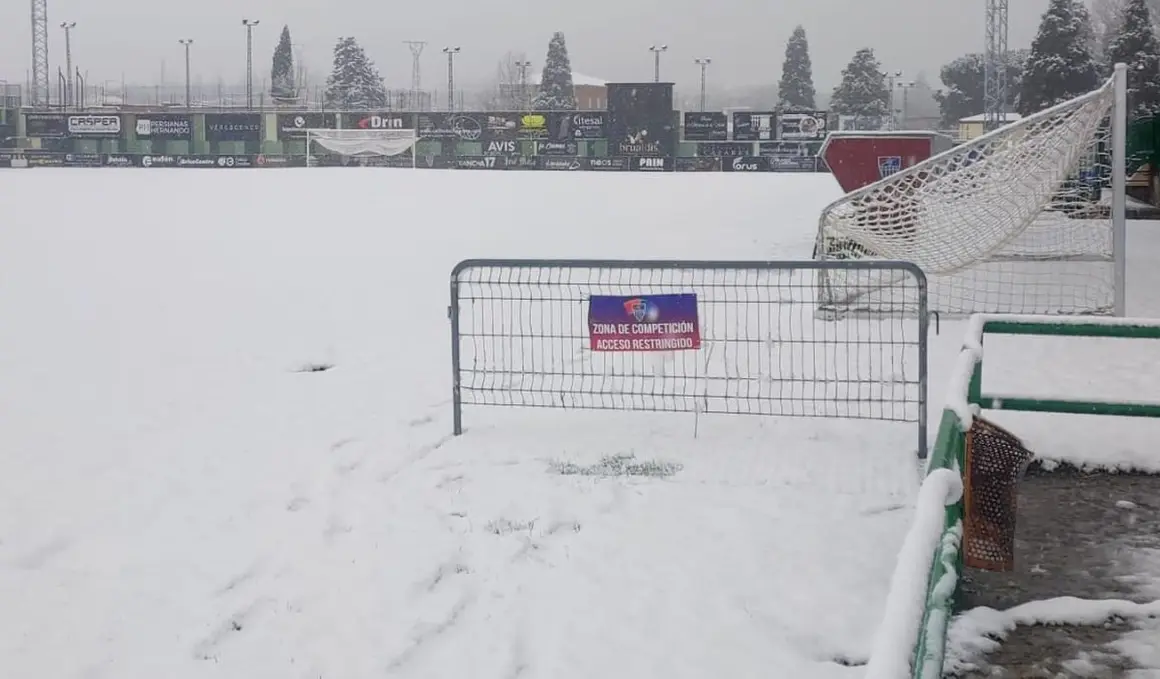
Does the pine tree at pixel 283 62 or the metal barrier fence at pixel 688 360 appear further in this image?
the pine tree at pixel 283 62

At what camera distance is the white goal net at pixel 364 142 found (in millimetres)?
49188

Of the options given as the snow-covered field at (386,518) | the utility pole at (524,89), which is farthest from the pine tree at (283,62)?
the snow-covered field at (386,518)

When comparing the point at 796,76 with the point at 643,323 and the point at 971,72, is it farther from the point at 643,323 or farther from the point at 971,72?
the point at 643,323

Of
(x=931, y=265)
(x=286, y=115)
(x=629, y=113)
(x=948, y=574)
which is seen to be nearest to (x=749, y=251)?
(x=931, y=265)

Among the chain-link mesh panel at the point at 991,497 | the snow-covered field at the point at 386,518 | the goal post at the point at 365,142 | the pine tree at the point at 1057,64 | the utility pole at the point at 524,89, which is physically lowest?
the snow-covered field at the point at 386,518

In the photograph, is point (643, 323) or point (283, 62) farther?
point (283, 62)

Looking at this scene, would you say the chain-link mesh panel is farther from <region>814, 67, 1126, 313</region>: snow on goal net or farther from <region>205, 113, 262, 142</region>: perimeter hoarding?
<region>205, 113, 262, 142</region>: perimeter hoarding

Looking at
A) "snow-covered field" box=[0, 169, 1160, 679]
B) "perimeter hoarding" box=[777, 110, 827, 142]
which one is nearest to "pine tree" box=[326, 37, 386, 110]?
"perimeter hoarding" box=[777, 110, 827, 142]

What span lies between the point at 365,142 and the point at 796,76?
47588 millimetres

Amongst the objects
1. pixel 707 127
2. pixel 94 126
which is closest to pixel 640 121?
pixel 707 127

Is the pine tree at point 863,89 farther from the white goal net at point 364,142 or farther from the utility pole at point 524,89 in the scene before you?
the white goal net at point 364,142

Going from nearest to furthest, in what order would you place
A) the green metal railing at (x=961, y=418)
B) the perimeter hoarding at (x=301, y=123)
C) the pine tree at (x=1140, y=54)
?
the green metal railing at (x=961, y=418) < the pine tree at (x=1140, y=54) < the perimeter hoarding at (x=301, y=123)

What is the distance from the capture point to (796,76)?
88812 mm

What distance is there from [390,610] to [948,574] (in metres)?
2.76
